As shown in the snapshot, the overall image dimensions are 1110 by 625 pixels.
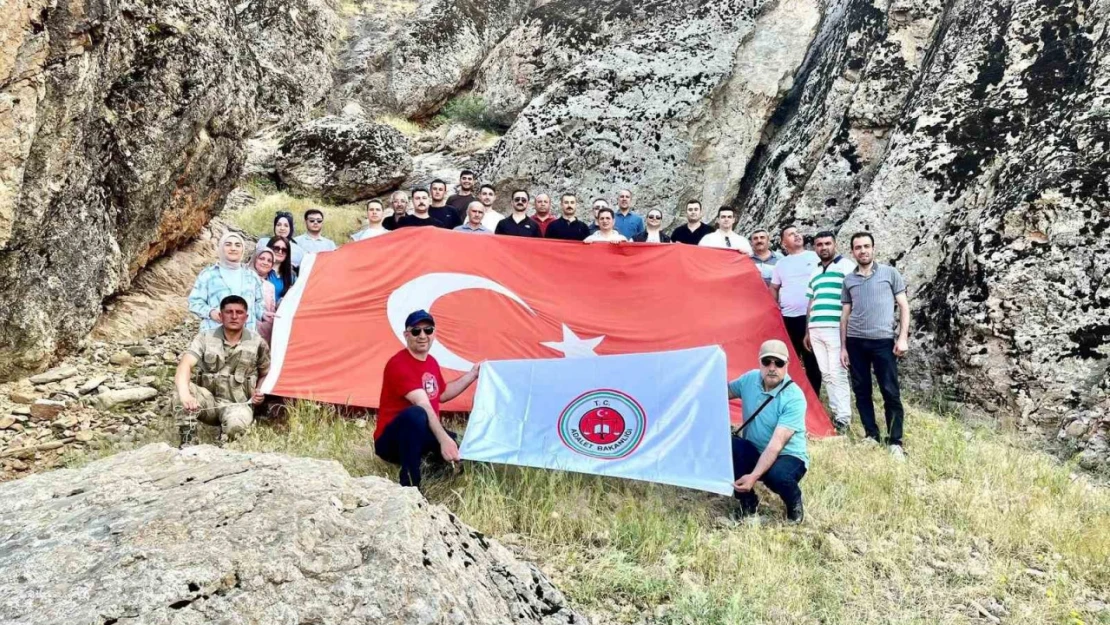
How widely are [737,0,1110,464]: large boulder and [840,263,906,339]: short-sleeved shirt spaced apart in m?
1.84

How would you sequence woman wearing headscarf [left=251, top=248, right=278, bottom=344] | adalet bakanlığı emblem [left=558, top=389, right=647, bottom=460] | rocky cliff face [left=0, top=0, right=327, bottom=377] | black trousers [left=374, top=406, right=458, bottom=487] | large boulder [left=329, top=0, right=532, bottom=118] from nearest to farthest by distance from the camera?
black trousers [left=374, top=406, right=458, bottom=487], adalet bakanlığı emblem [left=558, top=389, right=647, bottom=460], rocky cliff face [left=0, top=0, right=327, bottom=377], woman wearing headscarf [left=251, top=248, right=278, bottom=344], large boulder [left=329, top=0, right=532, bottom=118]

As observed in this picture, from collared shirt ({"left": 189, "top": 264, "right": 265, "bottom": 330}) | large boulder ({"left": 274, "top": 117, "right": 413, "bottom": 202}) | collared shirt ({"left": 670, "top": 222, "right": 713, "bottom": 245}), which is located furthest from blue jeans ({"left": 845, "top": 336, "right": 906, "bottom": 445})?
large boulder ({"left": 274, "top": 117, "right": 413, "bottom": 202})

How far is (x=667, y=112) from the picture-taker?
1326 cm

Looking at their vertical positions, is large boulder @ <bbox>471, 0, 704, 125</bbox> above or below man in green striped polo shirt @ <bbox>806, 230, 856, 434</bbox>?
above

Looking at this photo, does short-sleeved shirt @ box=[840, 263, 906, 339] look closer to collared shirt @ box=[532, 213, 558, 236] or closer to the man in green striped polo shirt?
the man in green striped polo shirt

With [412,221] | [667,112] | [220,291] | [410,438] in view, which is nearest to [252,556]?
[410,438]

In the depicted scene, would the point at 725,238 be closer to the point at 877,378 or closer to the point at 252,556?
the point at 877,378

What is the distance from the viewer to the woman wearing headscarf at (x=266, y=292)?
6664 millimetres

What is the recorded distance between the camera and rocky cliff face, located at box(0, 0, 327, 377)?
200 inches

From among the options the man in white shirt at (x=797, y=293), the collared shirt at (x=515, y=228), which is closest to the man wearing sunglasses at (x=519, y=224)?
the collared shirt at (x=515, y=228)

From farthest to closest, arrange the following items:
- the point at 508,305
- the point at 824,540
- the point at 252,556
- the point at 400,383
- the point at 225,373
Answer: the point at 508,305 → the point at 225,373 → the point at 400,383 → the point at 824,540 → the point at 252,556

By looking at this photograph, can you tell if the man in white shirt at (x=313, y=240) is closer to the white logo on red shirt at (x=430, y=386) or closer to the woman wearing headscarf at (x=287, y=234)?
the woman wearing headscarf at (x=287, y=234)

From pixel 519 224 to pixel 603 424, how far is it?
13.9ft

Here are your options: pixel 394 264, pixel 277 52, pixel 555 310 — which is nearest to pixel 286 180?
pixel 277 52
